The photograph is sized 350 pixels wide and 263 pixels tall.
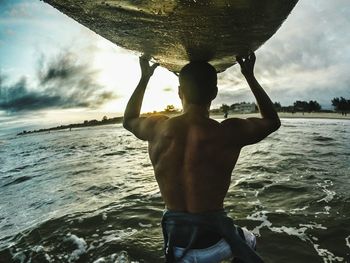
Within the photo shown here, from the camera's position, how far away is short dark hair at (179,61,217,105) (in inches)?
102

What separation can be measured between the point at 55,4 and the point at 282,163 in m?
13.1

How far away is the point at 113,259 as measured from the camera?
545cm

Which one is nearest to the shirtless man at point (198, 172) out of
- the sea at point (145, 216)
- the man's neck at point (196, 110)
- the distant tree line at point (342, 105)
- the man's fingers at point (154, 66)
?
the man's neck at point (196, 110)

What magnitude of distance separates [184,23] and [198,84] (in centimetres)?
53

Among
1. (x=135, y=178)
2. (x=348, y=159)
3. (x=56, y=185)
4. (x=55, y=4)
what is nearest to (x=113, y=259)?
(x=55, y=4)

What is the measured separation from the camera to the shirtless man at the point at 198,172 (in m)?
2.37

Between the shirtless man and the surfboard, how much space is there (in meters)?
0.46

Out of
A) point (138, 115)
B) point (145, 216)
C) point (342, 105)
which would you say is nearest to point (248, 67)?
point (138, 115)

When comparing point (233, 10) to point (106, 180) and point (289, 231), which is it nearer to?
point (289, 231)

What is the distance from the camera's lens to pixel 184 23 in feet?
8.66

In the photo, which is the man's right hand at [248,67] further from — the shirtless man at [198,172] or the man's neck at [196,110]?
the man's neck at [196,110]

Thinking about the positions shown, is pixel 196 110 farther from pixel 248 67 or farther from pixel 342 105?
pixel 342 105

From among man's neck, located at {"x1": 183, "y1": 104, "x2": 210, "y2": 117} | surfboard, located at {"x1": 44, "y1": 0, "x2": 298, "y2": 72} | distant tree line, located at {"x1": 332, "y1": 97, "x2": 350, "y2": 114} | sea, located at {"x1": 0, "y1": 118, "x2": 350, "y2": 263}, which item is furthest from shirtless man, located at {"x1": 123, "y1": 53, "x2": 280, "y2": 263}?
distant tree line, located at {"x1": 332, "y1": 97, "x2": 350, "y2": 114}

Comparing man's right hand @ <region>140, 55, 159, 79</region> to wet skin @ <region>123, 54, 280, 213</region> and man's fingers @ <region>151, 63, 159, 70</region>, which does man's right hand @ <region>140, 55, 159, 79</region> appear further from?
wet skin @ <region>123, 54, 280, 213</region>
